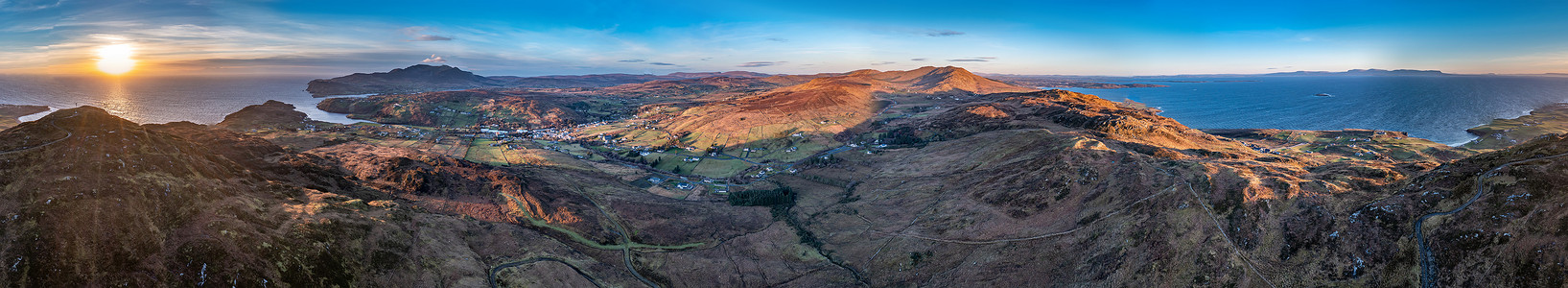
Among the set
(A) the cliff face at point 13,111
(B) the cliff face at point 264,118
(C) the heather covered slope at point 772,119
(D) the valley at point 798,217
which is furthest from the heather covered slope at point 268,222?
(B) the cliff face at point 264,118

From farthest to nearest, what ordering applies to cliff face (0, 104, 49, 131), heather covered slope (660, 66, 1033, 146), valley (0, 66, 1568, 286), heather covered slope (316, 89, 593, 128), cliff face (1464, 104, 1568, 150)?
heather covered slope (316, 89, 593, 128)
heather covered slope (660, 66, 1033, 146)
cliff face (1464, 104, 1568, 150)
cliff face (0, 104, 49, 131)
valley (0, 66, 1568, 286)

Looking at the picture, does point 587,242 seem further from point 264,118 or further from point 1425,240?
point 264,118

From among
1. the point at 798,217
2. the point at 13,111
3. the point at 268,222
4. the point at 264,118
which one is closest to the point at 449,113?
the point at 264,118

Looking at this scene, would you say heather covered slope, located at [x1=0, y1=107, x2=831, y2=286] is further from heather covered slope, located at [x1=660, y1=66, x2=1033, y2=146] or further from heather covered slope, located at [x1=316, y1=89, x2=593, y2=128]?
heather covered slope, located at [x1=316, y1=89, x2=593, y2=128]

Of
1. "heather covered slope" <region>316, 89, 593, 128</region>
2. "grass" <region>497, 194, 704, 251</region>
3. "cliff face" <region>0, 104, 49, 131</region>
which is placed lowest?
"grass" <region>497, 194, 704, 251</region>

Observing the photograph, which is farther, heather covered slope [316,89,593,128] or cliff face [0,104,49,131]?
heather covered slope [316,89,593,128]

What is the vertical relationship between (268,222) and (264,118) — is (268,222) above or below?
above

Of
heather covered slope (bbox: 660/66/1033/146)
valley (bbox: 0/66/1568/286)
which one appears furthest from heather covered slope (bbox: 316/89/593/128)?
valley (bbox: 0/66/1568/286)

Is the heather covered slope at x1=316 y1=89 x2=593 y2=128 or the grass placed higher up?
the heather covered slope at x1=316 y1=89 x2=593 y2=128

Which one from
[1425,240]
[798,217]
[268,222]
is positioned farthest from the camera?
[798,217]

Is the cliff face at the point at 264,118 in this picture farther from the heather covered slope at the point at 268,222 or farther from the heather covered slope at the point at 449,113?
the heather covered slope at the point at 268,222

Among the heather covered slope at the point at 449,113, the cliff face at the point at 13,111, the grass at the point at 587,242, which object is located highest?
the cliff face at the point at 13,111
